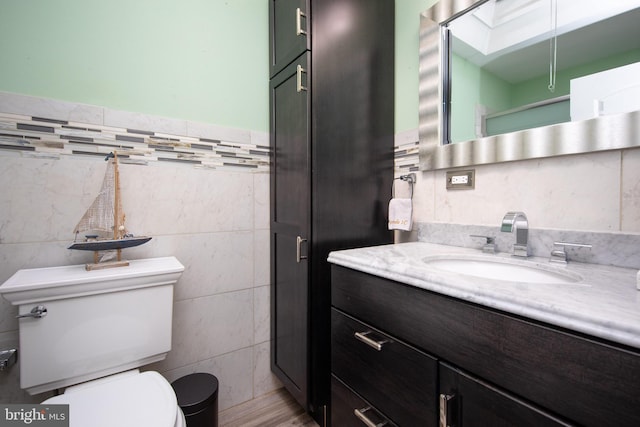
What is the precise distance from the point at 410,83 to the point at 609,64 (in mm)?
699

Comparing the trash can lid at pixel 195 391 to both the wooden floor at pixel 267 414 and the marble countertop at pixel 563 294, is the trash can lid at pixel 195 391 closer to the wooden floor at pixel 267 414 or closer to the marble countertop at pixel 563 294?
the wooden floor at pixel 267 414

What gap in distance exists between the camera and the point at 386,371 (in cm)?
76

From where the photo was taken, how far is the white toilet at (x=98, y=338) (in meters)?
0.76

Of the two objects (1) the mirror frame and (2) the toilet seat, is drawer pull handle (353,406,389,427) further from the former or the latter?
(1) the mirror frame

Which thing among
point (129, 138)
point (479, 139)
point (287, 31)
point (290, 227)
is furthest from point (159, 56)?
point (479, 139)

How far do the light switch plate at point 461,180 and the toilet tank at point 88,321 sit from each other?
1192mm

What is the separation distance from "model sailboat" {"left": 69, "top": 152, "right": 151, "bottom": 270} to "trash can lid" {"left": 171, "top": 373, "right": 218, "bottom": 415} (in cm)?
57

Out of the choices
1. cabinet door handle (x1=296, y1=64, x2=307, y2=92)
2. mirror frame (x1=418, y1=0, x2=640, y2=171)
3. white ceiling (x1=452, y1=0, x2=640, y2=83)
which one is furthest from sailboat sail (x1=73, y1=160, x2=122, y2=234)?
white ceiling (x1=452, y1=0, x2=640, y2=83)

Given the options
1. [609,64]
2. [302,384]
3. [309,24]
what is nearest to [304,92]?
[309,24]

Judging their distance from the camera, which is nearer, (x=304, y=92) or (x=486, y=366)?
(x=486, y=366)

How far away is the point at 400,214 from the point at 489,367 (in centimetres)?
76

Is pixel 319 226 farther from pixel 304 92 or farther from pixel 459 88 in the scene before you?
pixel 459 88

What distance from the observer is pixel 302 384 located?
120 centimetres

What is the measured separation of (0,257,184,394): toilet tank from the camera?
0.84m
